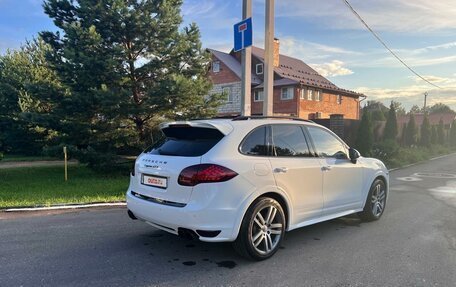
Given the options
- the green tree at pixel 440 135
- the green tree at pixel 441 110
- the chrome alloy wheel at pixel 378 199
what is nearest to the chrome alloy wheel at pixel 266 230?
the chrome alloy wheel at pixel 378 199

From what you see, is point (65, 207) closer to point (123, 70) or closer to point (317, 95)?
point (123, 70)

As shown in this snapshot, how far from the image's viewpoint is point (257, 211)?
4160mm

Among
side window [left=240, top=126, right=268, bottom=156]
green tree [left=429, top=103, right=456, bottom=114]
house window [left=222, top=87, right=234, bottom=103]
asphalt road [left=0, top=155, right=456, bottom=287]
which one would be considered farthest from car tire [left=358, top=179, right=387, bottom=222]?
green tree [left=429, top=103, right=456, bottom=114]

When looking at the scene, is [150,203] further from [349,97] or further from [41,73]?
[349,97]

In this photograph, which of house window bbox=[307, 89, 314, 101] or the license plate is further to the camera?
house window bbox=[307, 89, 314, 101]

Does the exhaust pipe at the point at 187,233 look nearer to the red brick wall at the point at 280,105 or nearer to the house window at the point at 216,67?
the red brick wall at the point at 280,105

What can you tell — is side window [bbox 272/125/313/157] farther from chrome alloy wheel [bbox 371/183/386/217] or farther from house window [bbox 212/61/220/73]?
house window [bbox 212/61/220/73]

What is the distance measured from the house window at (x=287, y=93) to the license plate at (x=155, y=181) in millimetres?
26242

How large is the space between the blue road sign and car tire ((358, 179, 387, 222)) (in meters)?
4.74

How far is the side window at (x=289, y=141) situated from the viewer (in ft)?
15.2

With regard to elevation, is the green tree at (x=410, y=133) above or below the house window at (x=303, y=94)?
below

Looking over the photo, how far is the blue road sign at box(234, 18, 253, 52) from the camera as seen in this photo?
9016 millimetres

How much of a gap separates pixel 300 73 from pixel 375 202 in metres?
28.8

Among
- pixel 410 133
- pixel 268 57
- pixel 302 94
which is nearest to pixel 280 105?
pixel 302 94
